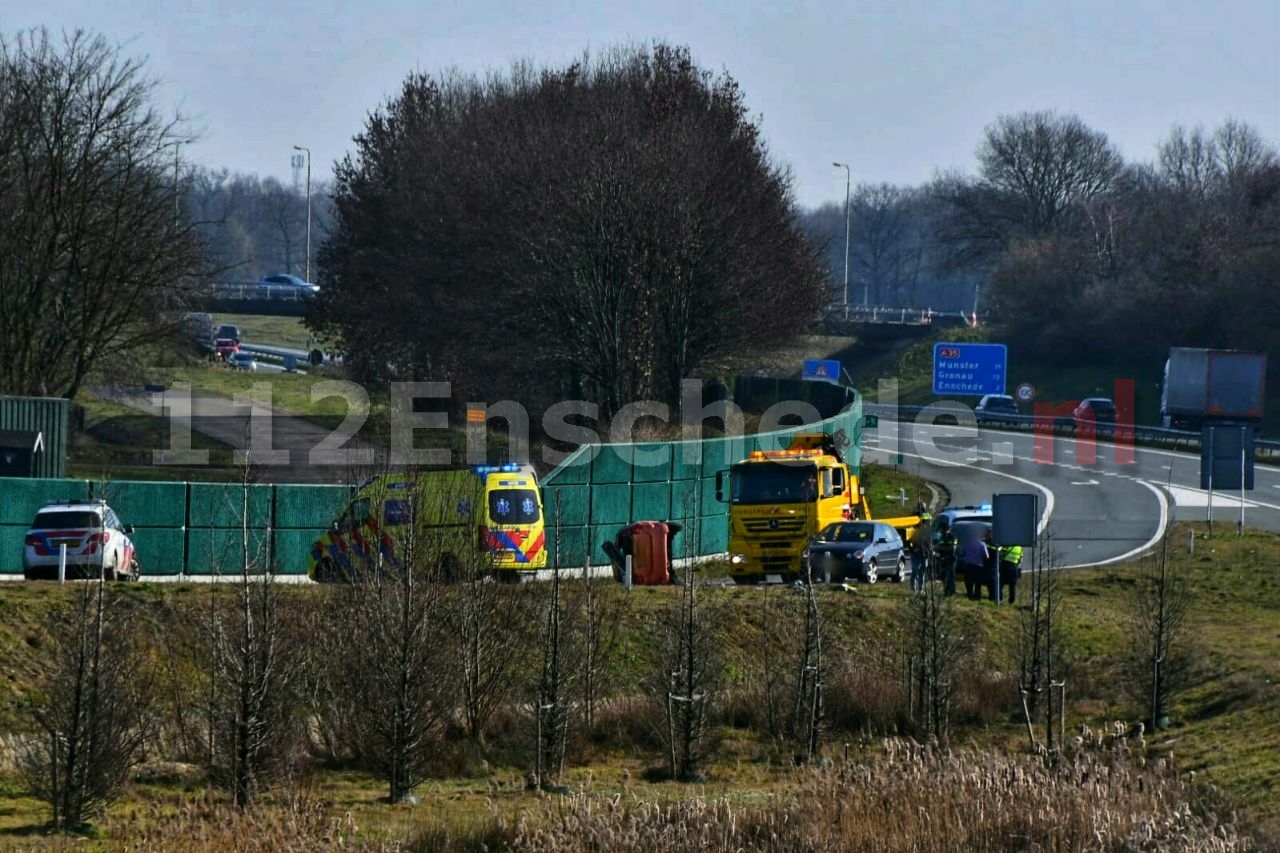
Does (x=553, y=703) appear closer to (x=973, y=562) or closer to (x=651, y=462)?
(x=973, y=562)

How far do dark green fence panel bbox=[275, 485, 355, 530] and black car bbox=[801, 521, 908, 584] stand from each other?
8.61 metres

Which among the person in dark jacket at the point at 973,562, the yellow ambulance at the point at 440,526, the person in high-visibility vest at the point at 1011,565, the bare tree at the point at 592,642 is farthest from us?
the person in dark jacket at the point at 973,562

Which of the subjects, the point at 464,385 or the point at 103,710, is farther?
the point at 464,385

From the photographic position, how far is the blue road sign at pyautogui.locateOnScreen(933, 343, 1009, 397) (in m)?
73.2

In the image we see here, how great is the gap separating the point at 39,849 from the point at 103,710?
1.79 metres

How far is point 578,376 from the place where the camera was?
205 ft

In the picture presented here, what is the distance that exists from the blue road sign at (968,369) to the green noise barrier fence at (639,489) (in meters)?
34.8

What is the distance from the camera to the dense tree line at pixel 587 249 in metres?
58.6

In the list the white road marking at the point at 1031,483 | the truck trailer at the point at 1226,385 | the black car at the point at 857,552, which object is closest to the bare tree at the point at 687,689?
the black car at the point at 857,552

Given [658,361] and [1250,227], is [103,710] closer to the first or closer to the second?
[658,361]

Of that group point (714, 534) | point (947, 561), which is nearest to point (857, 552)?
point (947, 561)

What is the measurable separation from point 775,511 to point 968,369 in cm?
4060

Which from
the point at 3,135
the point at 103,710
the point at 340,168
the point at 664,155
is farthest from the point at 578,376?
the point at 103,710

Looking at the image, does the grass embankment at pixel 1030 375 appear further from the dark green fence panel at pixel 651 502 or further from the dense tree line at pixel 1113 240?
the dark green fence panel at pixel 651 502
